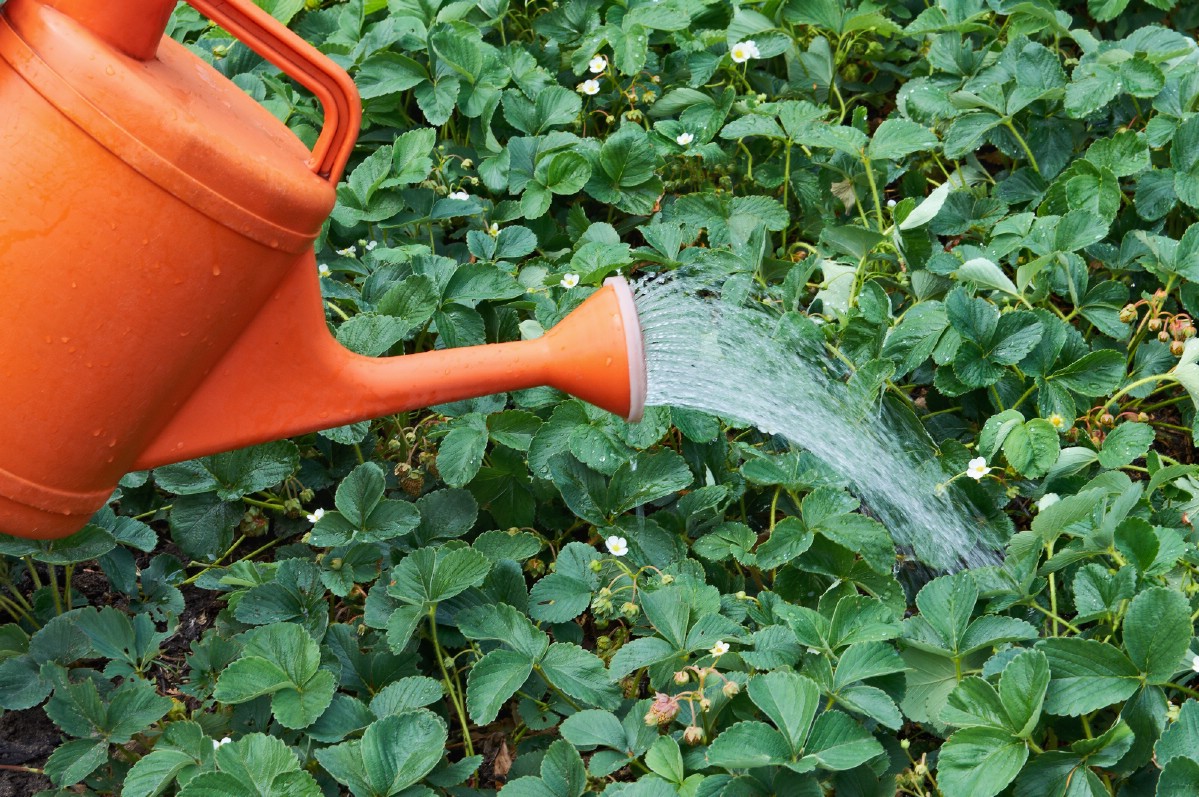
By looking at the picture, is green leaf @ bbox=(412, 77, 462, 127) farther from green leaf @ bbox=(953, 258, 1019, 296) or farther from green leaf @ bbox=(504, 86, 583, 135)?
green leaf @ bbox=(953, 258, 1019, 296)

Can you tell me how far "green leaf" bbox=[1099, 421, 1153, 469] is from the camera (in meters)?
1.51

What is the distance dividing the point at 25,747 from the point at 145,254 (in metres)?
0.77

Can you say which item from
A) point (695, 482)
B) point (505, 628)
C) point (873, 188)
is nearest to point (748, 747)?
point (505, 628)

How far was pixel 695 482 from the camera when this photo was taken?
64.7 inches

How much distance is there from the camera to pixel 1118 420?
1.77m

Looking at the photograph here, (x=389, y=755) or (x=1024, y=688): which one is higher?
(x=1024, y=688)

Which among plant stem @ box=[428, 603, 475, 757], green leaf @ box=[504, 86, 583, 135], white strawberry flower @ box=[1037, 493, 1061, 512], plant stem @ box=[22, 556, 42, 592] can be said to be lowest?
plant stem @ box=[22, 556, 42, 592]

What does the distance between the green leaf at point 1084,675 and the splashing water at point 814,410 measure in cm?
29

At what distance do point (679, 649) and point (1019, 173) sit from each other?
1122 millimetres

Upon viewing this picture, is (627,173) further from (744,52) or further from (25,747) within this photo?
(25,747)

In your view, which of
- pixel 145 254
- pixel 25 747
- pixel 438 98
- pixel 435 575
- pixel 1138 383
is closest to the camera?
pixel 145 254

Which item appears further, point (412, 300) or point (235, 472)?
point (412, 300)

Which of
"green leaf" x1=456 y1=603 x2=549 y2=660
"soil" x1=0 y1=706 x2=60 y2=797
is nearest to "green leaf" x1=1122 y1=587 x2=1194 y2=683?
"green leaf" x1=456 y1=603 x2=549 y2=660

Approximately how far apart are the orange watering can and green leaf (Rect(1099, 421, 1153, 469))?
0.64 metres
